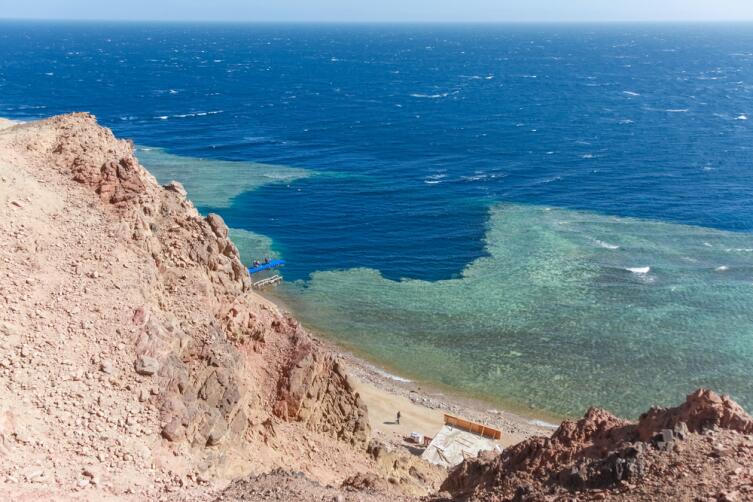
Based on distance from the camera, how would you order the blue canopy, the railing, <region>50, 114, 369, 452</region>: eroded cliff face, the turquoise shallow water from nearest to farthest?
<region>50, 114, 369, 452</region>: eroded cliff face
the turquoise shallow water
the railing
the blue canopy

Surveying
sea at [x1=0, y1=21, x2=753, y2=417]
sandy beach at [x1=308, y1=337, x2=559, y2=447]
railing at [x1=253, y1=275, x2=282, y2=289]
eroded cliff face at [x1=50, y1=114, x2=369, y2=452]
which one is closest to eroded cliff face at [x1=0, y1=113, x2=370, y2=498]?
eroded cliff face at [x1=50, y1=114, x2=369, y2=452]

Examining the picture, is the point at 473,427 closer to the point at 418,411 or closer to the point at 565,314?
the point at 418,411

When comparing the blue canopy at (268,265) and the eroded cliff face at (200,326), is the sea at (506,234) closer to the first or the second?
the blue canopy at (268,265)

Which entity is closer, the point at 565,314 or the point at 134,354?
the point at 134,354

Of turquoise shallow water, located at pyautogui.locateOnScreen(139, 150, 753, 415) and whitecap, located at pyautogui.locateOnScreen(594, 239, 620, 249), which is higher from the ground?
whitecap, located at pyautogui.locateOnScreen(594, 239, 620, 249)

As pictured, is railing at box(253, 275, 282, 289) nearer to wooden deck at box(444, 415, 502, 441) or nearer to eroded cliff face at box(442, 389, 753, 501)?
wooden deck at box(444, 415, 502, 441)

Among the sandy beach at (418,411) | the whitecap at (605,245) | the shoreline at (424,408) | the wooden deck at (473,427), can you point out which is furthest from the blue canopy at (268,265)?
the whitecap at (605,245)

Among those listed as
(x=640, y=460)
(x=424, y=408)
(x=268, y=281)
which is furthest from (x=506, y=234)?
(x=640, y=460)

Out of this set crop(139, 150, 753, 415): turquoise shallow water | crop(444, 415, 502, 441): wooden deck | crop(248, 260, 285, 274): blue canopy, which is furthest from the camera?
crop(248, 260, 285, 274): blue canopy

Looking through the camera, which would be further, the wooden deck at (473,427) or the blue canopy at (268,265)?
the blue canopy at (268,265)
